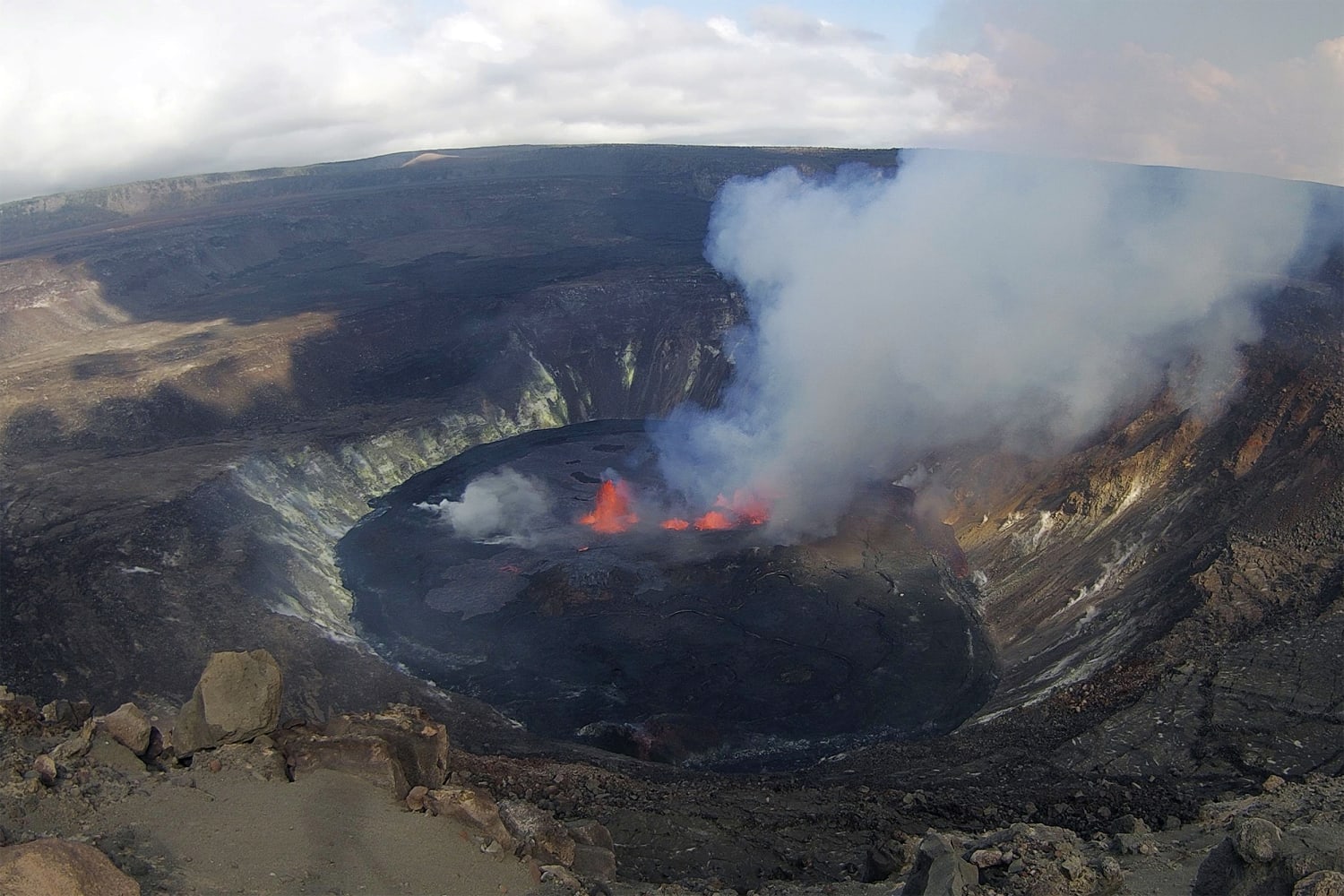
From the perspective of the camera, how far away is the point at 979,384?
1844 inches

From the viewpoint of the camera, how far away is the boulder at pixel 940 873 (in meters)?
13.5

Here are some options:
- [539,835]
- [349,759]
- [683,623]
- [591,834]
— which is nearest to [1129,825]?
[591,834]

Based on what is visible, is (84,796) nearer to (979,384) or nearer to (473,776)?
(473,776)

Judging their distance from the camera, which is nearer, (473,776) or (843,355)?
(473,776)

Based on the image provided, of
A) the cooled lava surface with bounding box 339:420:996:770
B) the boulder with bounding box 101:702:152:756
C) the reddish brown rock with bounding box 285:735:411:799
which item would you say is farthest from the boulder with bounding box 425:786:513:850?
the cooled lava surface with bounding box 339:420:996:770

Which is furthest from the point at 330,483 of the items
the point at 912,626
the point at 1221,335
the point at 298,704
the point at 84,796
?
the point at 1221,335

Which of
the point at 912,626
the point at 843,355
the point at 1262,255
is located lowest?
the point at 912,626

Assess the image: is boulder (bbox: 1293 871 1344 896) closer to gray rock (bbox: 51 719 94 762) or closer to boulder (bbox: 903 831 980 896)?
boulder (bbox: 903 831 980 896)

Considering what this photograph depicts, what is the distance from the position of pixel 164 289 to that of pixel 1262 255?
98.9 metres

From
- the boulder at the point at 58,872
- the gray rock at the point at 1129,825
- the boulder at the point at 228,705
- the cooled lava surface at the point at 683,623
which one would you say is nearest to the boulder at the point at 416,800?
the boulder at the point at 228,705

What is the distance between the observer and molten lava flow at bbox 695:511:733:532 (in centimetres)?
4666

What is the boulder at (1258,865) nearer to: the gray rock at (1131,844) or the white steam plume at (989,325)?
the gray rock at (1131,844)

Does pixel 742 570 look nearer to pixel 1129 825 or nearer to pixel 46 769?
pixel 1129 825

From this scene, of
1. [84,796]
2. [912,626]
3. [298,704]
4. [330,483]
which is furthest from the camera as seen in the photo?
[330,483]
